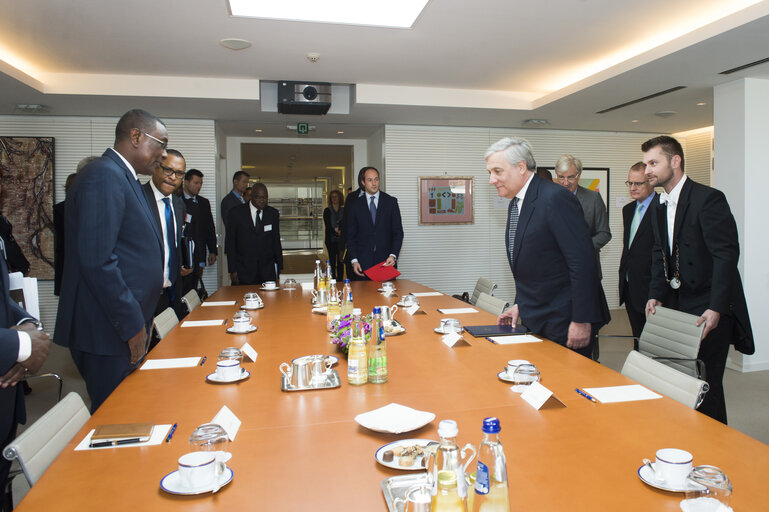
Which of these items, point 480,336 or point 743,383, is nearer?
point 480,336

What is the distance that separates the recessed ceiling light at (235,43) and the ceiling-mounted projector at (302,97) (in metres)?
1.16

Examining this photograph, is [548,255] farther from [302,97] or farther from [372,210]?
[302,97]

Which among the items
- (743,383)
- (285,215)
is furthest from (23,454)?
(285,215)

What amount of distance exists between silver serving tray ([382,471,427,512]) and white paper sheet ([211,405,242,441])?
0.51 meters

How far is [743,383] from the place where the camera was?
181 inches

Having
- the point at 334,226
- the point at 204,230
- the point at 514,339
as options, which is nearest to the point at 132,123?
the point at 514,339

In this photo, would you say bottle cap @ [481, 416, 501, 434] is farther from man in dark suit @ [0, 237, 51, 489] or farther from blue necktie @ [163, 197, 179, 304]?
blue necktie @ [163, 197, 179, 304]

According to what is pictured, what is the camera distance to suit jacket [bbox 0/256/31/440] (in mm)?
1663

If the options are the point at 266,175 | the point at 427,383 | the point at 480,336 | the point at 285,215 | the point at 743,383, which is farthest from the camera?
the point at 266,175

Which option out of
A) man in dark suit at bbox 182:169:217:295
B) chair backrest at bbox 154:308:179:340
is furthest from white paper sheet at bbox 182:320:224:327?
man in dark suit at bbox 182:169:217:295

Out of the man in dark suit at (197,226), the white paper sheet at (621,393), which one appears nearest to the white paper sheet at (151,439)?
the white paper sheet at (621,393)

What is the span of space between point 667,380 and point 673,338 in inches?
38.0

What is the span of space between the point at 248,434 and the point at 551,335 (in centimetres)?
174

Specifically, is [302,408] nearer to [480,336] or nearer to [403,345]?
[403,345]
